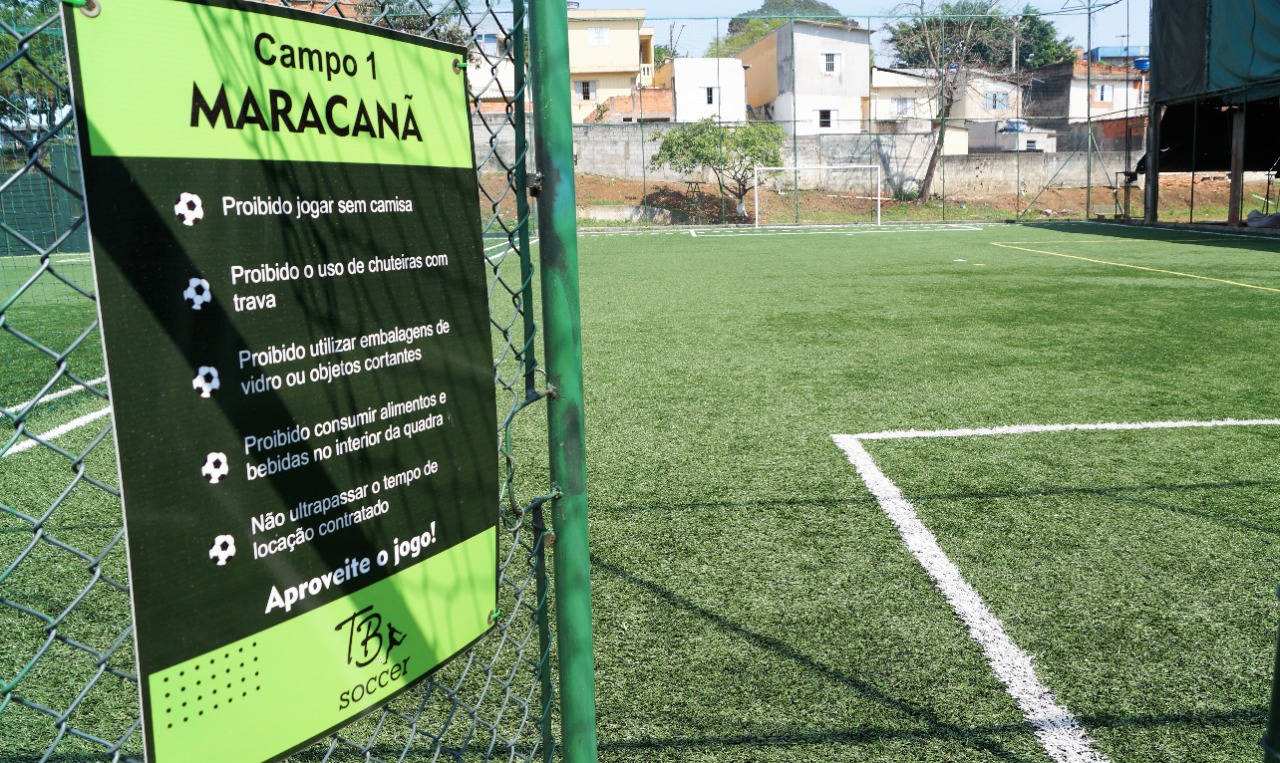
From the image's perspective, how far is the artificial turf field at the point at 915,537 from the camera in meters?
2.45

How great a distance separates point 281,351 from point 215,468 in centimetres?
18

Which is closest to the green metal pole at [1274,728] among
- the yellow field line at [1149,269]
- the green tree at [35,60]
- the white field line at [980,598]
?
the white field line at [980,598]

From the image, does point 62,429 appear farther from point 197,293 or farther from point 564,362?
point 197,293

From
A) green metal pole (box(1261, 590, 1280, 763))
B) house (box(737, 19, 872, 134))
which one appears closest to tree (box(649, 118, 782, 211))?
house (box(737, 19, 872, 134))

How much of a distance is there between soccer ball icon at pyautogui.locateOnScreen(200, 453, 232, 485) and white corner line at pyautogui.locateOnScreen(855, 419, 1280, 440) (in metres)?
4.07

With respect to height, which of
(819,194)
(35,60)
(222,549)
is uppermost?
(819,194)

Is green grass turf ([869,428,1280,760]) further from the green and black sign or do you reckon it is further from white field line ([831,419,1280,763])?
the green and black sign

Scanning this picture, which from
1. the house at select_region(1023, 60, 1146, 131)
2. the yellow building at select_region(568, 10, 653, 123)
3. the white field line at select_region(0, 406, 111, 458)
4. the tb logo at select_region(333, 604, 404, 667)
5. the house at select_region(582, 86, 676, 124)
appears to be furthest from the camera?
the yellow building at select_region(568, 10, 653, 123)

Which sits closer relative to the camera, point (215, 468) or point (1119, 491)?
point (215, 468)

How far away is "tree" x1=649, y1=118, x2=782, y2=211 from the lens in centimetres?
3259

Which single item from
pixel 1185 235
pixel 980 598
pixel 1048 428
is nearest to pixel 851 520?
pixel 980 598

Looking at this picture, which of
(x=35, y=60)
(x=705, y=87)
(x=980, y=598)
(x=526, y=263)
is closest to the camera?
(x=35, y=60)

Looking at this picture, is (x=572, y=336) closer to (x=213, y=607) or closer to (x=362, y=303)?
(x=362, y=303)

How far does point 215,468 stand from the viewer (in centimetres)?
125
